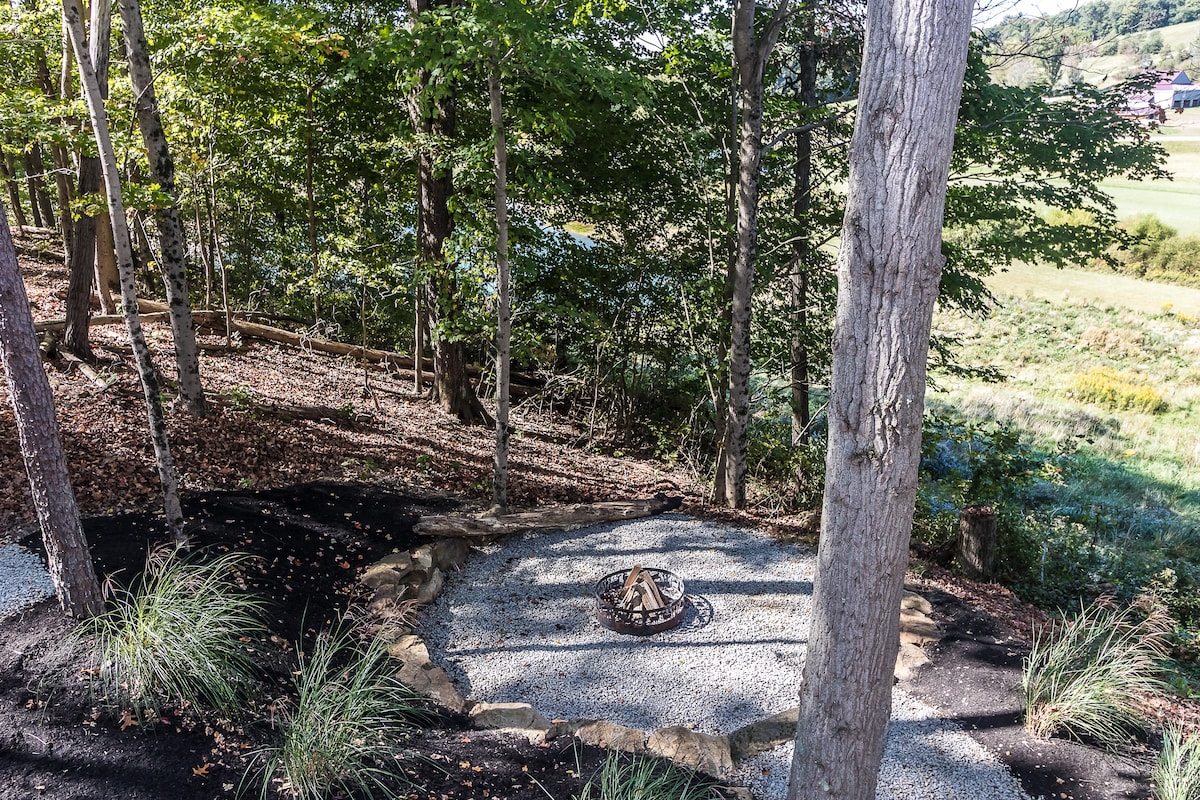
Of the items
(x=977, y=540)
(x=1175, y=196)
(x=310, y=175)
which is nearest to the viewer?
(x=977, y=540)

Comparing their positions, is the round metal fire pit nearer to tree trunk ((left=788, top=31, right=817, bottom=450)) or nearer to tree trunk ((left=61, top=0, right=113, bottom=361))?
tree trunk ((left=788, top=31, right=817, bottom=450))

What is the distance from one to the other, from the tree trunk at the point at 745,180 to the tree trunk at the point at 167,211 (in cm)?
495

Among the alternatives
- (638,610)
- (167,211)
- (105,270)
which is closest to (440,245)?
(167,211)

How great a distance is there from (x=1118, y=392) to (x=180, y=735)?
64.4 feet

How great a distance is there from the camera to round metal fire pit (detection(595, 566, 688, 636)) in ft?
18.1

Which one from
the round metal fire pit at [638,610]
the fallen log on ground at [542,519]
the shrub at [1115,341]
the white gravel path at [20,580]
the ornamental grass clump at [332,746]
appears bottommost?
the shrub at [1115,341]

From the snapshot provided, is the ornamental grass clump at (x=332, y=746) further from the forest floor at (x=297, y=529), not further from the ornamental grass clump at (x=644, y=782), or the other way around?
the ornamental grass clump at (x=644, y=782)

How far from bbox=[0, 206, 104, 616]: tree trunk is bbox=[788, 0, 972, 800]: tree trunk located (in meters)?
3.75

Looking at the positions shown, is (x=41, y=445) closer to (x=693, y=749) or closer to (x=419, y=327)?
(x=693, y=749)

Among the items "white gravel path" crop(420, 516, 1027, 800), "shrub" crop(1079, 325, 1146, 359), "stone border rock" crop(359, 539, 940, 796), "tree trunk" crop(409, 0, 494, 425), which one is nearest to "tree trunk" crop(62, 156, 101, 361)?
"tree trunk" crop(409, 0, 494, 425)

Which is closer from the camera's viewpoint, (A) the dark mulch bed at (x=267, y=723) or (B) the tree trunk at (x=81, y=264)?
(A) the dark mulch bed at (x=267, y=723)

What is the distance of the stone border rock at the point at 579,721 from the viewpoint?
13.3 ft

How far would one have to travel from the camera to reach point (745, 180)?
6.87m

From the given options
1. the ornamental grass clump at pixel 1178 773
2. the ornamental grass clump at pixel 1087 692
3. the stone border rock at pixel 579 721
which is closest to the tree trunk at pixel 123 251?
the stone border rock at pixel 579 721
